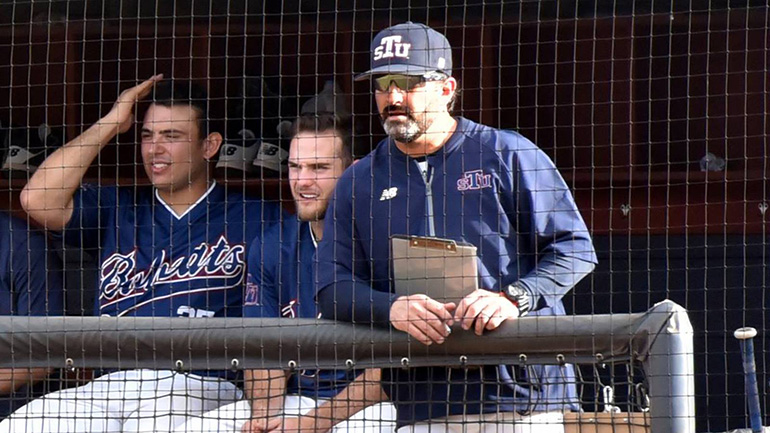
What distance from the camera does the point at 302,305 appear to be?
5.38 meters

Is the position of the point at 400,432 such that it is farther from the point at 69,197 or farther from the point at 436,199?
the point at 69,197

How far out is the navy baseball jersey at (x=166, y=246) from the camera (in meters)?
5.56

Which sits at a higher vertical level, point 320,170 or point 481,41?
point 481,41

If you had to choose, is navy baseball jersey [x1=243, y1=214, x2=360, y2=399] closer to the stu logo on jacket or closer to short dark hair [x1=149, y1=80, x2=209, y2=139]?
the stu logo on jacket

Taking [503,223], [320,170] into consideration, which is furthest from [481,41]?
[503,223]

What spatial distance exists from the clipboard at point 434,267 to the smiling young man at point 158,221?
943mm

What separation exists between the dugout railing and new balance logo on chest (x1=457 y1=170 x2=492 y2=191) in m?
0.51

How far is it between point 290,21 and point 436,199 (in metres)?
1.77

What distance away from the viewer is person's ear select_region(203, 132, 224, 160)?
5.93 metres

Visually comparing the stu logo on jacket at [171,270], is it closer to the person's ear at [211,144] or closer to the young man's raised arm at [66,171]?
the young man's raised arm at [66,171]

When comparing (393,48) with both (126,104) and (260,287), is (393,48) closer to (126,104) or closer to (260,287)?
(260,287)

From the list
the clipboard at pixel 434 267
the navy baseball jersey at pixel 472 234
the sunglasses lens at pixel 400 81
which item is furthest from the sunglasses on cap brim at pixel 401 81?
the clipboard at pixel 434 267

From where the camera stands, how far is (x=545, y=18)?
6109 millimetres

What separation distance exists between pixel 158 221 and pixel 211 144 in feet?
1.27
